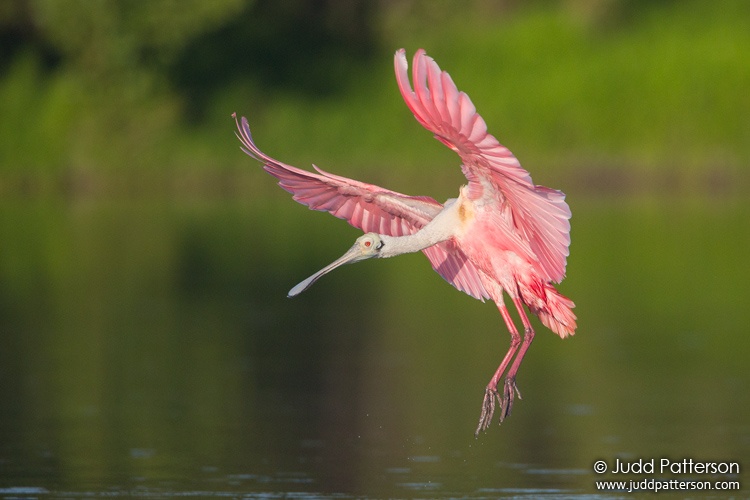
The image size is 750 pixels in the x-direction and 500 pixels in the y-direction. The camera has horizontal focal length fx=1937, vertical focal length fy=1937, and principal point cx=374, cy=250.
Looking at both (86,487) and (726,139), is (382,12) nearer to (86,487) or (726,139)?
(726,139)

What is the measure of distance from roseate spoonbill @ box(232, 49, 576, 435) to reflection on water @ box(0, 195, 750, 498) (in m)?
0.89

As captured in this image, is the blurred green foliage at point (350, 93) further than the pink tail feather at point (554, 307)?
Yes

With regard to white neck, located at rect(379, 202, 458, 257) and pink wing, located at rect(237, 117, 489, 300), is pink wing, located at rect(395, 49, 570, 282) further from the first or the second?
pink wing, located at rect(237, 117, 489, 300)

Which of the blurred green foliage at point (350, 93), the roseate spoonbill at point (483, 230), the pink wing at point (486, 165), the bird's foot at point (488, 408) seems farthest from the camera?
the blurred green foliage at point (350, 93)

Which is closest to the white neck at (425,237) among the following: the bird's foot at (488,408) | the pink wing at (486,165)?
the pink wing at (486,165)

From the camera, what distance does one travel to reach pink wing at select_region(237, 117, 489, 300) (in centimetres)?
1066

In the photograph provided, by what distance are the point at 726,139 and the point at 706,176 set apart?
846 mm

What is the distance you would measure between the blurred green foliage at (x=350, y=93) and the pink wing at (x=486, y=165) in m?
23.4

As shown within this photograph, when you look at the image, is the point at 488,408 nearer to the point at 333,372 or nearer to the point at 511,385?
the point at 511,385

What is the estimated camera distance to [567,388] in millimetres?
13695

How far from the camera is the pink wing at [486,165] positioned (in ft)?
28.7

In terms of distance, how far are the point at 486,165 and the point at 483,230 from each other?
60 cm

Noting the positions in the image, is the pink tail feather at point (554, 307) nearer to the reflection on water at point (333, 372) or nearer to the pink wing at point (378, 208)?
the pink wing at point (378, 208)

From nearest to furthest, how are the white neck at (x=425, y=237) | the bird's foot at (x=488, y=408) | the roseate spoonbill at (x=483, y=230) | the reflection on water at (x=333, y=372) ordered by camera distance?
1. the bird's foot at (x=488, y=408)
2. the roseate spoonbill at (x=483, y=230)
3. the white neck at (x=425, y=237)
4. the reflection on water at (x=333, y=372)
